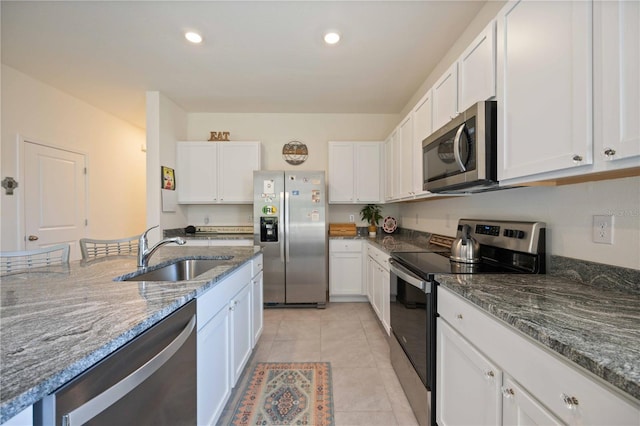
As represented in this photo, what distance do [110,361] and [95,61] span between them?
3280mm

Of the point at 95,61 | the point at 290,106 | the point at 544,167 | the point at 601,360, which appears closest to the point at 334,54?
the point at 290,106

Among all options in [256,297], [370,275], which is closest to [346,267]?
[370,275]

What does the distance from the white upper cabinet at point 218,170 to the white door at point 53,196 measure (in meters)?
1.34

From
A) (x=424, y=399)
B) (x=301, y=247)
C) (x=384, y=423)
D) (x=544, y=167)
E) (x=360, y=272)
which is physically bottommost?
(x=384, y=423)

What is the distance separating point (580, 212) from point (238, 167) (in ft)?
11.4

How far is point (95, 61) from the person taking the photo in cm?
262

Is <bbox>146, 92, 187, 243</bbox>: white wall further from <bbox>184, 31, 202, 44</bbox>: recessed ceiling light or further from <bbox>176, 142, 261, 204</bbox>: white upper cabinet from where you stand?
<bbox>184, 31, 202, 44</bbox>: recessed ceiling light

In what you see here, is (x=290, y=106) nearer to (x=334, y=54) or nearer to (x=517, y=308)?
(x=334, y=54)

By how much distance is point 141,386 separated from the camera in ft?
2.54

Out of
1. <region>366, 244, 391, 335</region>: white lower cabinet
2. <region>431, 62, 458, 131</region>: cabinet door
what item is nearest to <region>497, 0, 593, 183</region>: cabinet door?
<region>431, 62, 458, 131</region>: cabinet door

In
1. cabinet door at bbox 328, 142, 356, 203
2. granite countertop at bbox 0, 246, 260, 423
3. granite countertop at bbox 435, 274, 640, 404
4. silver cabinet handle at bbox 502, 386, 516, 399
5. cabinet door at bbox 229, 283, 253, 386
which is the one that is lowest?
cabinet door at bbox 229, 283, 253, 386

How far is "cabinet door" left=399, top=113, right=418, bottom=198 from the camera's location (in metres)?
2.50

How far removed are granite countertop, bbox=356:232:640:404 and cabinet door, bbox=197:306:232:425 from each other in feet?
3.88

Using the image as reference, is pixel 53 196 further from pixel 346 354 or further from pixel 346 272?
pixel 346 354
